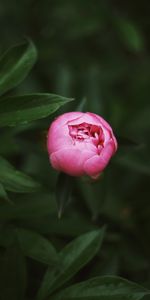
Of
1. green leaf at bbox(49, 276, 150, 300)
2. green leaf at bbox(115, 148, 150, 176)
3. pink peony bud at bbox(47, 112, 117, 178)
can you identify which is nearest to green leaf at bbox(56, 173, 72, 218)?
pink peony bud at bbox(47, 112, 117, 178)

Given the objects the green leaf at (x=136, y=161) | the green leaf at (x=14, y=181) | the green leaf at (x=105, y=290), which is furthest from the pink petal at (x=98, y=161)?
the green leaf at (x=136, y=161)

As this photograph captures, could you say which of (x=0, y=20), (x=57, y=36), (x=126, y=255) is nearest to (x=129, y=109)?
(x=57, y=36)

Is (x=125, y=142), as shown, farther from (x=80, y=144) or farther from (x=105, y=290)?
(x=105, y=290)

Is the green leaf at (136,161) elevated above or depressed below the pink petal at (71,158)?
below

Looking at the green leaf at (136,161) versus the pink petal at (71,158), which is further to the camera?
the green leaf at (136,161)

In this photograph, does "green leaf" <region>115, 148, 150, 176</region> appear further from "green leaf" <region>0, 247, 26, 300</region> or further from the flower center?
"green leaf" <region>0, 247, 26, 300</region>

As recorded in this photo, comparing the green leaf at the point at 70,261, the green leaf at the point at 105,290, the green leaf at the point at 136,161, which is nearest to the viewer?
the green leaf at the point at 105,290

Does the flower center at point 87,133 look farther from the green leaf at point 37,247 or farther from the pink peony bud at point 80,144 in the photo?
the green leaf at point 37,247

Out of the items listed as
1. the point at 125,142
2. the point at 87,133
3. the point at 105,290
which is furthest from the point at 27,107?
the point at 105,290
